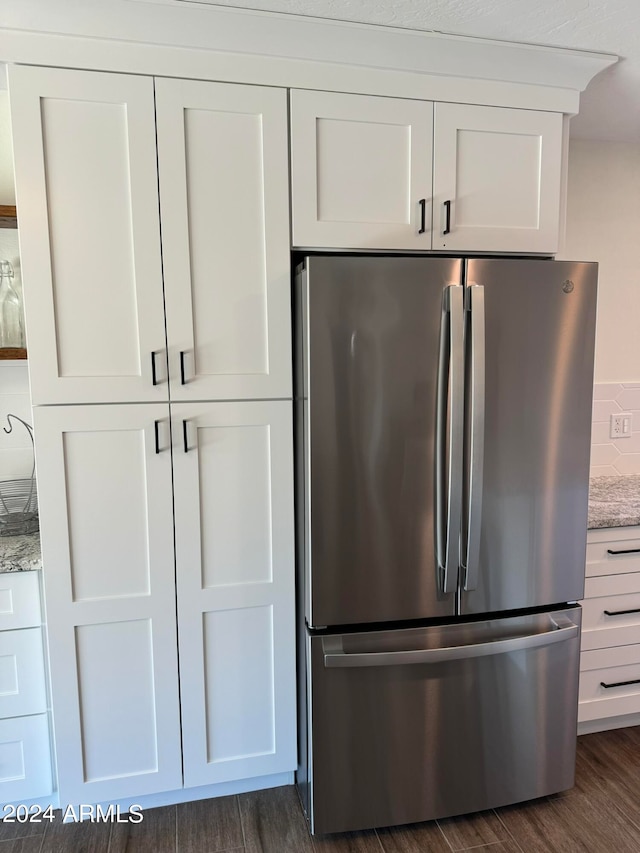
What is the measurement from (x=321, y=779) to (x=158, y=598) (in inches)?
28.4

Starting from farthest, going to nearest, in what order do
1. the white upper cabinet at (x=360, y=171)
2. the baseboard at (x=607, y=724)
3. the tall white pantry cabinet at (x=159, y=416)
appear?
the baseboard at (x=607, y=724) → the white upper cabinet at (x=360, y=171) → the tall white pantry cabinet at (x=159, y=416)

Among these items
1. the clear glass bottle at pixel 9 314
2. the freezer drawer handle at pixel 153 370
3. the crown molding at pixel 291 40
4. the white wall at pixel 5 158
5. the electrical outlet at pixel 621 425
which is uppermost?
the crown molding at pixel 291 40

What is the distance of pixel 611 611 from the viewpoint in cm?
213

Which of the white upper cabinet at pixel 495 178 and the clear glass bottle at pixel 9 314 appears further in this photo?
the clear glass bottle at pixel 9 314

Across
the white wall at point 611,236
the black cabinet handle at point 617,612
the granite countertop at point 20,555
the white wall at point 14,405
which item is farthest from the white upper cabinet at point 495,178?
the granite countertop at point 20,555

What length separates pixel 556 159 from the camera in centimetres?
188

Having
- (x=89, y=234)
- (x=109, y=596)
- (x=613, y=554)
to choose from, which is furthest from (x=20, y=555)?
(x=613, y=554)

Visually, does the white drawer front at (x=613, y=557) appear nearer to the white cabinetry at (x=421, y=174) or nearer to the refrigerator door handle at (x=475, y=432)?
the refrigerator door handle at (x=475, y=432)

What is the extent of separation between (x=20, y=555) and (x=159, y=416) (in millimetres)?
605

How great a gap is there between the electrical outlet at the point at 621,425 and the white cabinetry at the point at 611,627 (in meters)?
0.68

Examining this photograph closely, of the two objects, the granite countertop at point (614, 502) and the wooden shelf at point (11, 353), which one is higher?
the wooden shelf at point (11, 353)

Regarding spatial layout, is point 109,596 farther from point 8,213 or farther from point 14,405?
point 8,213

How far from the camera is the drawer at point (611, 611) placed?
2.11 metres

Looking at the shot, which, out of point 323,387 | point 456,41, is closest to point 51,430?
point 323,387
